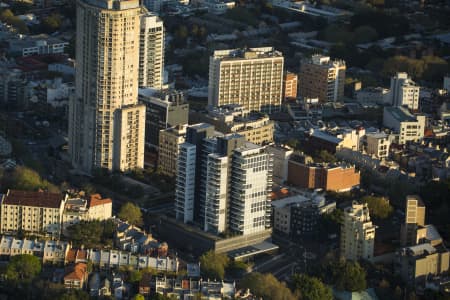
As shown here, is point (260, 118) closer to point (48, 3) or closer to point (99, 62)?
point (99, 62)

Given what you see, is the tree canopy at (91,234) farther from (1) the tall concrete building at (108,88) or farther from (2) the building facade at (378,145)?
(2) the building facade at (378,145)

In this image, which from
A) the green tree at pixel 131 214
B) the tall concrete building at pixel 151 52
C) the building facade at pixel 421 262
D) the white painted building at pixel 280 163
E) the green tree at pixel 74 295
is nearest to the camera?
the green tree at pixel 74 295

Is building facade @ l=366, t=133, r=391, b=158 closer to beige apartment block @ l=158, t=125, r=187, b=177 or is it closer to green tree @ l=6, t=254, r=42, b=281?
beige apartment block @ l=158, t=125, r=187, b=177

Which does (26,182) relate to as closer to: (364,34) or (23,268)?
(23,268)

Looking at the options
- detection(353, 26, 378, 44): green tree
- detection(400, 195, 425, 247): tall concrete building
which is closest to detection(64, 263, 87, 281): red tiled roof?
detection(400, 195, 425, 247): tall concrete building

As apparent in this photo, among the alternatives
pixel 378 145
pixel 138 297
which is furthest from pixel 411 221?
pixel 138 297

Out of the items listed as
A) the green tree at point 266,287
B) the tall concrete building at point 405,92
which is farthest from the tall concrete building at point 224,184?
the tall concrete building at point 405,92
